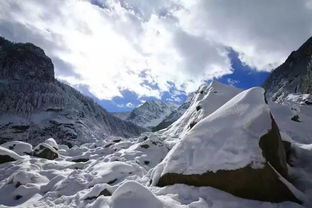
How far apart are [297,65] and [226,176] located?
5724 inches

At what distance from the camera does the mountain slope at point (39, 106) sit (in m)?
138

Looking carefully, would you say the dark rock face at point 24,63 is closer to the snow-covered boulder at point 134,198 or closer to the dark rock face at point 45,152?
the dark rock face at point 45,152

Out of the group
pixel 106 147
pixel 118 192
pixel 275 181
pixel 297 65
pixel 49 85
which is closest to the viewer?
pixel 118 192

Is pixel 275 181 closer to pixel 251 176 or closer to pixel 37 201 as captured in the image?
pixel 251 176

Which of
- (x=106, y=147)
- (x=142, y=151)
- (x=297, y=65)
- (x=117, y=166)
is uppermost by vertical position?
(x=297, y=65)

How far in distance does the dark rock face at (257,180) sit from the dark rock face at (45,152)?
20268mm

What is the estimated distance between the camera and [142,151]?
962 inches

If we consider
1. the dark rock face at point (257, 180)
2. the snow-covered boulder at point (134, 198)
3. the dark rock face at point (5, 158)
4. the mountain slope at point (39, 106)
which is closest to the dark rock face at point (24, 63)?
the mountain slope at point (39, 106)

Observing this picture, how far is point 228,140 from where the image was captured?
30.7 ft

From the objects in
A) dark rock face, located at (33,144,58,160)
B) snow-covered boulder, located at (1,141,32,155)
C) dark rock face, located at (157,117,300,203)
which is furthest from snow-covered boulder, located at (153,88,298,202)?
snow-covered boulder, located at (1,141,32,155)

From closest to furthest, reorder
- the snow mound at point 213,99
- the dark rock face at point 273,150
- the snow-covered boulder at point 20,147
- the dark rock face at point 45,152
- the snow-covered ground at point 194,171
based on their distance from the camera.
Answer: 1. the snow-covered ground at point 194,171
2. the dark rock face at point 273,150
3. the snow mound at point 213,99
4. the dark rock face at point 45,152
5. the snow-covered boulder at point 20,147

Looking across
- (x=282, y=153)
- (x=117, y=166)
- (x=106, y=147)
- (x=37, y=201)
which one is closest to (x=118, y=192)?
(x=282, y=153)

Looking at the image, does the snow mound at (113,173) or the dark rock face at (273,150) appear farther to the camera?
the snow mound at (113,173)

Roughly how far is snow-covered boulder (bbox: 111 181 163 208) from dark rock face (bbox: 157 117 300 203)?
2065 mm
